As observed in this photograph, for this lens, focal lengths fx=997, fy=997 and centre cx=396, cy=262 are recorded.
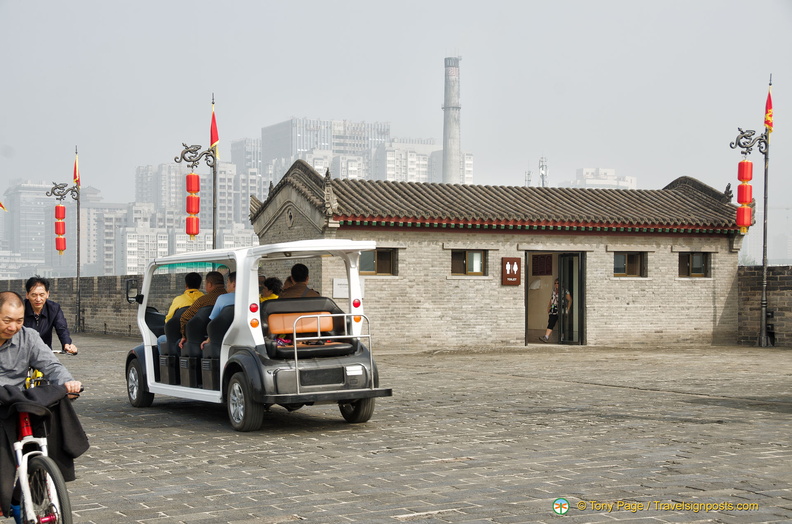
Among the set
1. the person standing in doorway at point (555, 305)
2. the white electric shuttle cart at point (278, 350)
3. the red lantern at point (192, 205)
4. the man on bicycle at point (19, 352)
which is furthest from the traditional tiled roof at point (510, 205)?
the man on bicycle at point (19, 352)

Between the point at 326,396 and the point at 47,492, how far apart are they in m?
5.43

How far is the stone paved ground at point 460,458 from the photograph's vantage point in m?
6.70

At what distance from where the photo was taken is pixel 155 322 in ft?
43.0

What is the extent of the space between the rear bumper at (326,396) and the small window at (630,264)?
60.2 ft

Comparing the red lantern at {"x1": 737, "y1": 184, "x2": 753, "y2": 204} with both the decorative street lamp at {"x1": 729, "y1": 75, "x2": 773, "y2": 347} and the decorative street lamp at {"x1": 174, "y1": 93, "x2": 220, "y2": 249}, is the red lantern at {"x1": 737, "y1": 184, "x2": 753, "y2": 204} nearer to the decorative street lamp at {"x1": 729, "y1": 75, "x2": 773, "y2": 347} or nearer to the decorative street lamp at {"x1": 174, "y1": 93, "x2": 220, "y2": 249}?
the decorative street lamp at {"x1": 729, "y1": 75, "x2": 773, "y2": 347}

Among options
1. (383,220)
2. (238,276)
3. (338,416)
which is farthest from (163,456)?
(383,220)

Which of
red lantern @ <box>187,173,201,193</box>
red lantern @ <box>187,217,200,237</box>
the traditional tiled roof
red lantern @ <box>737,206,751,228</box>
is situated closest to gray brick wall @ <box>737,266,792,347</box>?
red lantern @ <box>737,206,751,228</box>

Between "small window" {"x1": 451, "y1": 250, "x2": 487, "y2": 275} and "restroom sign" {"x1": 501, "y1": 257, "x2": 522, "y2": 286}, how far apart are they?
1.66 ft

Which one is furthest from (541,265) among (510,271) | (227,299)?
(227,299)

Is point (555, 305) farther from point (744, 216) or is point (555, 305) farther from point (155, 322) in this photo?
point (155, 322)

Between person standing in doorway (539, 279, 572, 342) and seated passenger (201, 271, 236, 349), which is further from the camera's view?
person standing in doorway (539, 279, 572, 342)

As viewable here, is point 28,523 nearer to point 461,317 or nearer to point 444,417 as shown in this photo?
point 444,417

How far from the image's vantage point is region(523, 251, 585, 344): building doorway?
2758 centimetres

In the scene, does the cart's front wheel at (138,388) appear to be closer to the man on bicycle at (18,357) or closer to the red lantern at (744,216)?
the man on bicycle at (18,357)
